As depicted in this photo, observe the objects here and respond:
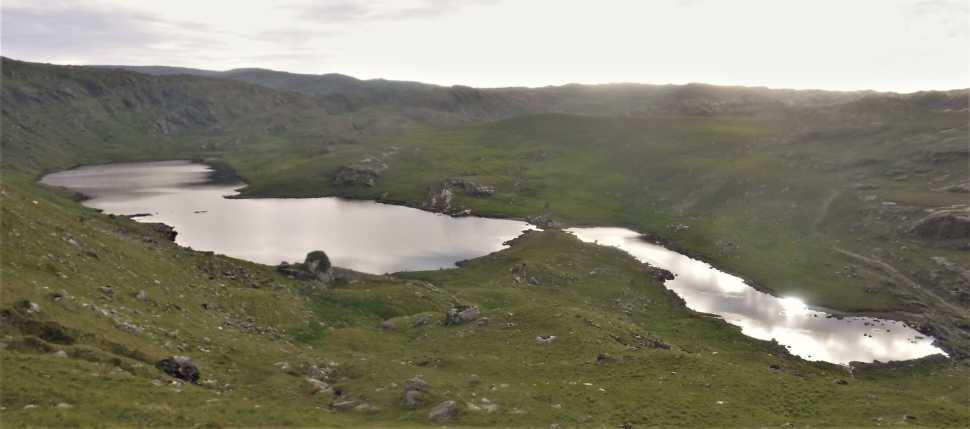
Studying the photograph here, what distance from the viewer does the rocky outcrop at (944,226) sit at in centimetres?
10675

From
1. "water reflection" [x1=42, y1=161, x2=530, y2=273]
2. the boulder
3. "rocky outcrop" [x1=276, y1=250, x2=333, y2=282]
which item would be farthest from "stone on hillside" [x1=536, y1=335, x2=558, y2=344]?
"water reflection" [x1=42, y1=161, x2=530, y2=273]

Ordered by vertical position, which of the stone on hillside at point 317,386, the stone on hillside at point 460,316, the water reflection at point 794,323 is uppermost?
the stone on hillside at point 317,386

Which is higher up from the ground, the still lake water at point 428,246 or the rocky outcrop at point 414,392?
the rocky outcrop at point 414,392

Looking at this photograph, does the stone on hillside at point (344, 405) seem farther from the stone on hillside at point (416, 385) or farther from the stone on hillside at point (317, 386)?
the stone on hillside at point (416, 385)

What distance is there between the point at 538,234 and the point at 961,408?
93181mm

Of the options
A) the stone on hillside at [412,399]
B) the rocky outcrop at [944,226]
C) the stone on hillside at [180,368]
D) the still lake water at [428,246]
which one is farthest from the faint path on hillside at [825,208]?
the stone on hillside at [180,368]

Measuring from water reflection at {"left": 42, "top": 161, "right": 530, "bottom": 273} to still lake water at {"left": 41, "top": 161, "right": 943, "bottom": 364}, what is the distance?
0.23 metres

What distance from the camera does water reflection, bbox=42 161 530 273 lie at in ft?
392

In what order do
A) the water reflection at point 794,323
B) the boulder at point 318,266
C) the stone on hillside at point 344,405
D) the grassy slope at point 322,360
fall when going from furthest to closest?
the boulder at point 318,266 < the water reflection at point 794,323 < the stone on hillside at point 344,405 < the grassy slope at point 322,360

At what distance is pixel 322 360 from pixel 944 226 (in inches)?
4558

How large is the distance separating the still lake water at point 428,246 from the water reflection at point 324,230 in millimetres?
226

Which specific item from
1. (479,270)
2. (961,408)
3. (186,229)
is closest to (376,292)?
(479,270)

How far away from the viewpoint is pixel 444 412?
34188mm

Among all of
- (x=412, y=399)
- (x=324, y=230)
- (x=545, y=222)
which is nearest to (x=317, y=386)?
(x=412, y=399)
